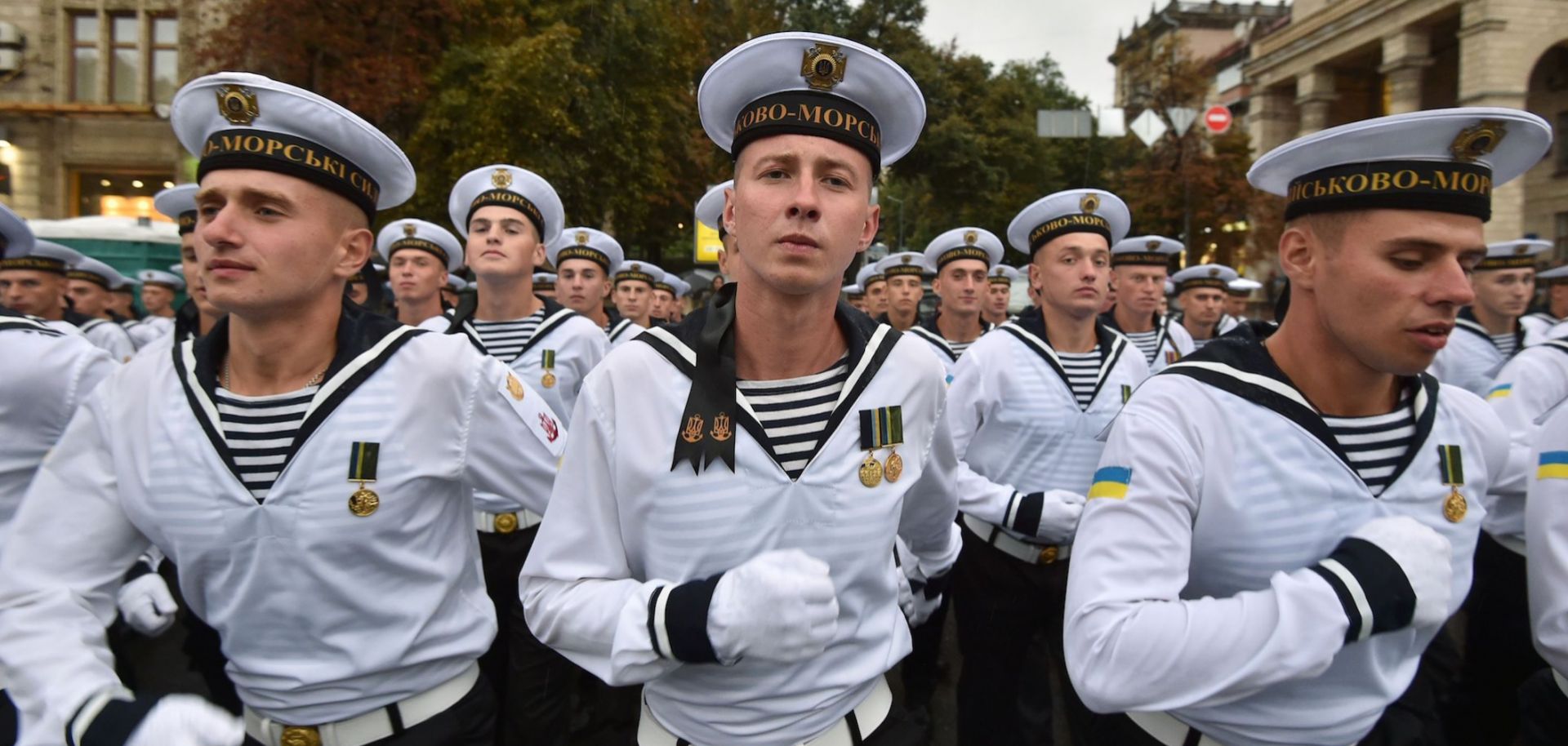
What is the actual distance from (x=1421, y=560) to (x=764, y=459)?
1477 millimetres

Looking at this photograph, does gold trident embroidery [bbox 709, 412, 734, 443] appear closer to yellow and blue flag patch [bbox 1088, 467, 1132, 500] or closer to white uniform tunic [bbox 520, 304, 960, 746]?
white uniform tunic [bbox 520, 304, 960, 746]

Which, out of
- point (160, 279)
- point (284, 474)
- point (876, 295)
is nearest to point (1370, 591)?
point (284, 474)

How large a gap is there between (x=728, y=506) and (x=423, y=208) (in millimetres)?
16720

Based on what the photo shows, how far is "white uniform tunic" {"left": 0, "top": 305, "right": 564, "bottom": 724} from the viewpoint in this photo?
238 centimetres

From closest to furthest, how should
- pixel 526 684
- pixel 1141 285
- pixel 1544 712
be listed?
pixel 1544 712, pixel 526 684, pixel 1141 285

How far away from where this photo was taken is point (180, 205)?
17.1 feet

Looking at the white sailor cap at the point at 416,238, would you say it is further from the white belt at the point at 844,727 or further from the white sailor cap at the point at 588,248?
the white belt at the point at 844,727

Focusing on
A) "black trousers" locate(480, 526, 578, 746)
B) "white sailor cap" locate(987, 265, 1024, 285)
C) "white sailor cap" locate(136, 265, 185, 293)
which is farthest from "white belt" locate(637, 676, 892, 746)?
"white sailor cap" locate(136, 265, 185, 293)

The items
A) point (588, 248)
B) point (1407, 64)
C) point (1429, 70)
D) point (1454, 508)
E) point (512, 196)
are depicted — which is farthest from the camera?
point (1429, 70)

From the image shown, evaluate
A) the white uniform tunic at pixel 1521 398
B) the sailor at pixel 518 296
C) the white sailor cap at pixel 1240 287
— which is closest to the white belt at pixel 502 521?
the sailor at pixel 518 296

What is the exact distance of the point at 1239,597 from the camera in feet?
6.52

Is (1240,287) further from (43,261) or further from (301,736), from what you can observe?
(43,261)

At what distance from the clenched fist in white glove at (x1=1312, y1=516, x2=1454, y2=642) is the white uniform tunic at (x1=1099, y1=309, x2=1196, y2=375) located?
318cm

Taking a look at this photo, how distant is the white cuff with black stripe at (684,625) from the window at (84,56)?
104 ft
